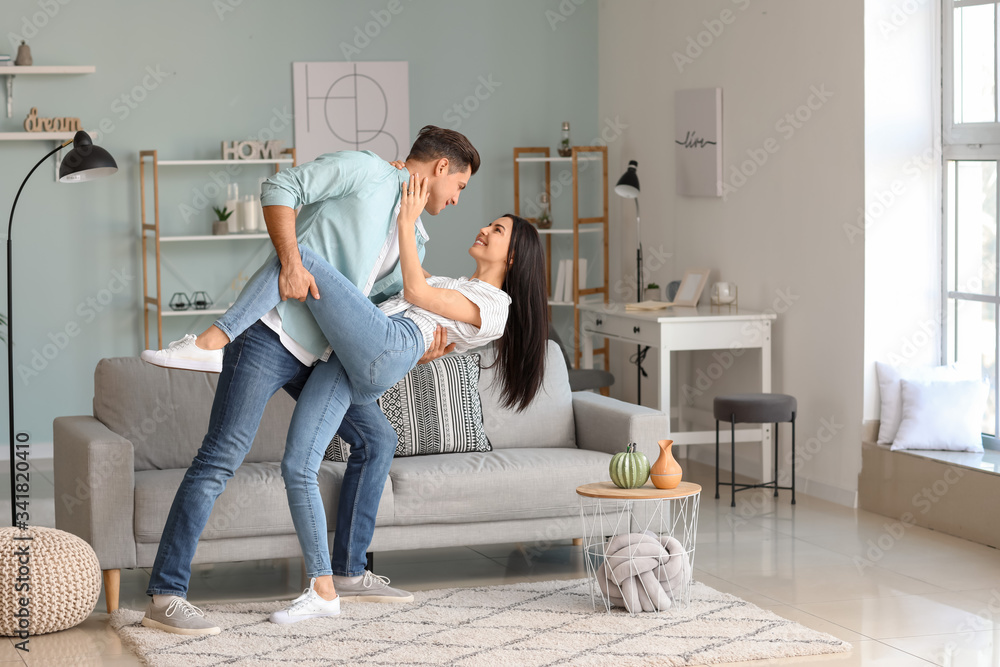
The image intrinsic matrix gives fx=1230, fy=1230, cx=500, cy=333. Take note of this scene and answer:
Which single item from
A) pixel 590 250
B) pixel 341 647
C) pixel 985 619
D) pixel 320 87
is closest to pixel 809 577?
pixel 985 619

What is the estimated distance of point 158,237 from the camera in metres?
6.60

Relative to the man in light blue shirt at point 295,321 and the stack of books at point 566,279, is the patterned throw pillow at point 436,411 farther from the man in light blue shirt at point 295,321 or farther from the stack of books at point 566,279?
the stack of books at point 566,279

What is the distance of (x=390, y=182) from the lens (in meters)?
3.30

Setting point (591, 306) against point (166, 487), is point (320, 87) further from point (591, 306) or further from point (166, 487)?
point (166, 487)

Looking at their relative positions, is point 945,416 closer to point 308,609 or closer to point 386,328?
point 386,328

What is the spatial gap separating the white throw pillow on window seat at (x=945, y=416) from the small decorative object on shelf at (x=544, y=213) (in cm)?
279

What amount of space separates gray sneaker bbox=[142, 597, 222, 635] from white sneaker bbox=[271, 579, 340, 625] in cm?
17

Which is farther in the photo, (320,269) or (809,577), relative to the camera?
(809,577)

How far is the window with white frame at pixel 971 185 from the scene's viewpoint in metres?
4.89

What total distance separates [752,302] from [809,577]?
217 cm

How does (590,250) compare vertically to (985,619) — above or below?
above

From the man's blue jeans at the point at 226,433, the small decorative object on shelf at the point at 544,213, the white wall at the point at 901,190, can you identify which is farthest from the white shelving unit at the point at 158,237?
the man's blue jeans at the point at 226,433

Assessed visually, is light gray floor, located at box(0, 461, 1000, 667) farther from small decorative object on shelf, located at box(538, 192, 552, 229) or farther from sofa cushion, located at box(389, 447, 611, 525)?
small decorative object on shelf, located at box(538, 192, 552, 229)

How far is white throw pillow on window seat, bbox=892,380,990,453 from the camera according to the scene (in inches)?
191
